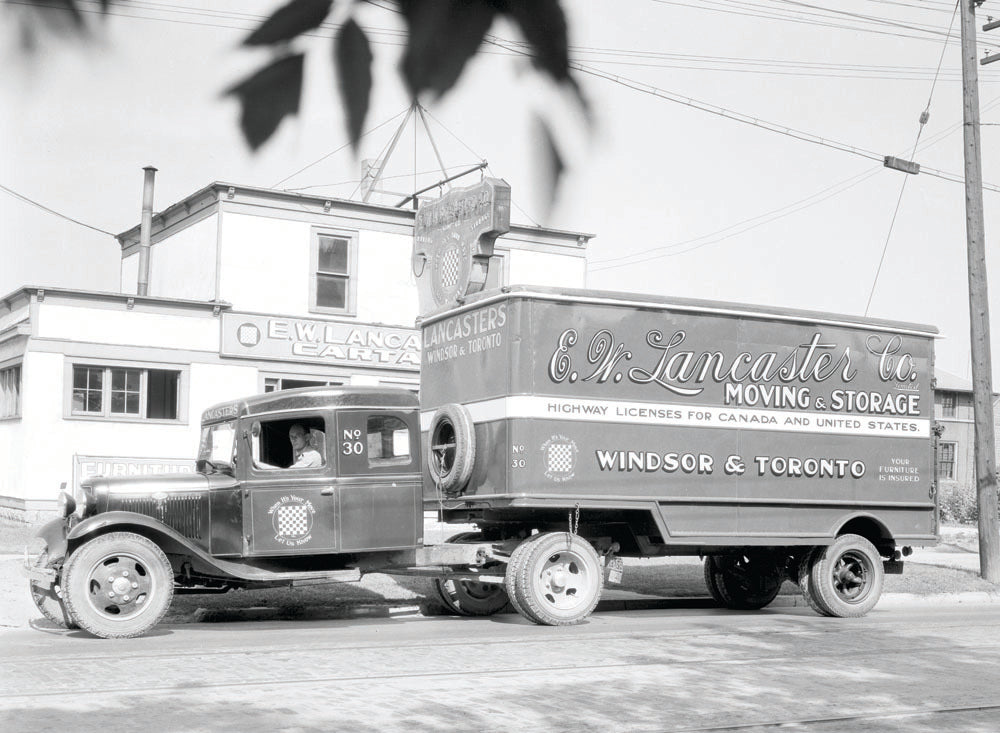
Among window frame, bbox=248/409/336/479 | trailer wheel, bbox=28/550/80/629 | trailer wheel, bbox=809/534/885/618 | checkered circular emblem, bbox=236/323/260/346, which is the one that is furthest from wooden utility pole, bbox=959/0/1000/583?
checkered circular emblem, bbox=236/323/260/346

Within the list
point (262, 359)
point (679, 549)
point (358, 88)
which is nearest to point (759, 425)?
point (679, 549)

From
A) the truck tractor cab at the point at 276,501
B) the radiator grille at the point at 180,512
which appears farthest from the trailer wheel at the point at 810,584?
the radiator grille at the point at 180,512

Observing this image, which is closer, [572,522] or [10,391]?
[572,522]

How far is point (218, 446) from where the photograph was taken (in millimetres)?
12125

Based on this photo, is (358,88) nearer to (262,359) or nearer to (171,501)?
(171,501)

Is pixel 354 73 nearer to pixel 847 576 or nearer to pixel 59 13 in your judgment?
pixel 59 13

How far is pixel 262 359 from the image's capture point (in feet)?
80.6

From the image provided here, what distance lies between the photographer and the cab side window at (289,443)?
38.4 feet

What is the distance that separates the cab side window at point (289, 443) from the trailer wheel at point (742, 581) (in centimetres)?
511

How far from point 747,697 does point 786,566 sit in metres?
6.57

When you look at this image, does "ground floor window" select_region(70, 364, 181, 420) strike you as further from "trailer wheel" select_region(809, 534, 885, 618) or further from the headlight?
"trailer wheel" select_region(809, 534, 885, 618)

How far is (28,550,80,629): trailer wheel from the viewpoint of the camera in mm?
10742

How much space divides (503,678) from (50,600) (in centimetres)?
496

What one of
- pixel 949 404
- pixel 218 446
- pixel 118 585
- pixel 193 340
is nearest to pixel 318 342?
pixel 193 340
